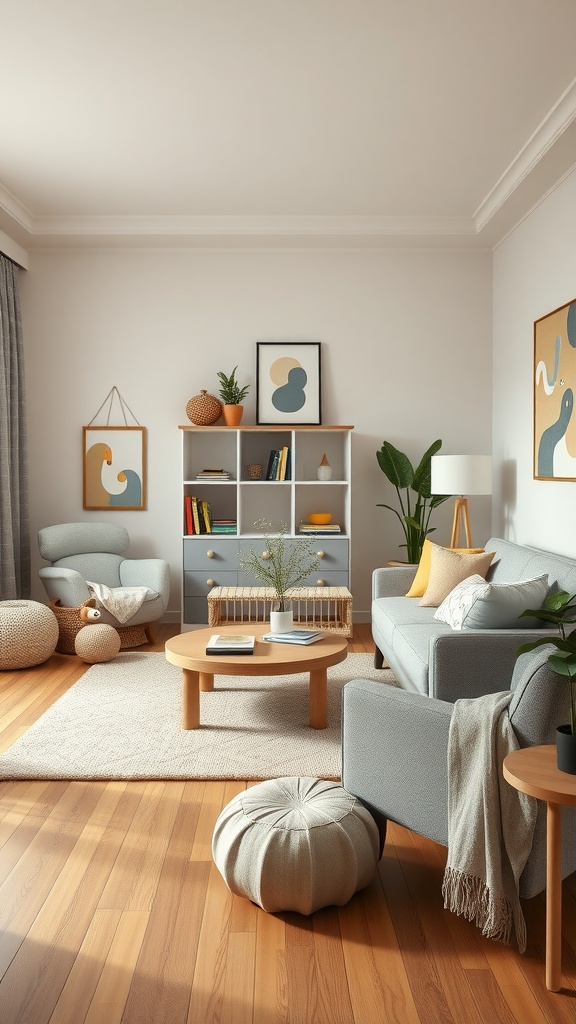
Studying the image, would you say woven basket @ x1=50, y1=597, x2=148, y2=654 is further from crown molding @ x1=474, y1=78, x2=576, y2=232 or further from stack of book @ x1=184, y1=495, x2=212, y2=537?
crown molding @ x1=474, y1=78, x2=576, y2=232

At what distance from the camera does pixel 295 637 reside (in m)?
4.05

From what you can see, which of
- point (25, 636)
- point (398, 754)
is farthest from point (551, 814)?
point (25, 636)

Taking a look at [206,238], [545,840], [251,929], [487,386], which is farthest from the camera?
[487,386]

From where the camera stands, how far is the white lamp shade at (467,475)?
520 cm

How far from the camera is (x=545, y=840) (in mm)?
2027

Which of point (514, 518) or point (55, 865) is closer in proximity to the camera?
point (55, 865)

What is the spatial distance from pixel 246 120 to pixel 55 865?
11.5 feet

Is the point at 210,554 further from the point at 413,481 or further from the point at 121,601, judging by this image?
the point at 413,481

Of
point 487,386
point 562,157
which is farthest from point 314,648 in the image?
point 487,386

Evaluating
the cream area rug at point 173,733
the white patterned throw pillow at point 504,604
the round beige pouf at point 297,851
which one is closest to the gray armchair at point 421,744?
the round beige pouf at point 297,851

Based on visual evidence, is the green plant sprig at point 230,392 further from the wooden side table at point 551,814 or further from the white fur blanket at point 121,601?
the wooden side table at point 551,814

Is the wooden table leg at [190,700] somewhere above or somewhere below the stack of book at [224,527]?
below

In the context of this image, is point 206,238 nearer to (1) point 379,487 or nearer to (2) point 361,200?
(2) point 361,200

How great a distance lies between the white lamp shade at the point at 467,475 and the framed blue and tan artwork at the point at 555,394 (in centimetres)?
31
